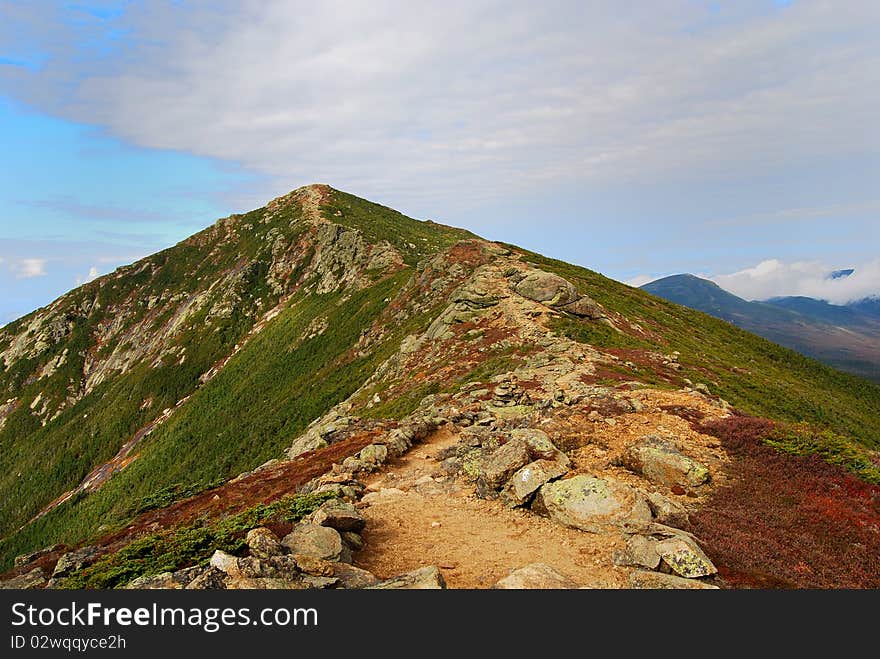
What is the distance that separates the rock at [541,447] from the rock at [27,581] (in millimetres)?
21790

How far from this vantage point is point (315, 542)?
13523 mm

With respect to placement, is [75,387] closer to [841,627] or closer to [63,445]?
[63,445]

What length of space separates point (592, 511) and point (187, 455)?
84.1 meters

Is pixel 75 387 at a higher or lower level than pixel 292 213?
lower

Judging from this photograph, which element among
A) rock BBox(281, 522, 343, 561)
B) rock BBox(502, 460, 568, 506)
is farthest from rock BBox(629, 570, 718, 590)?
rock BBox(281, 522, 343, 561)

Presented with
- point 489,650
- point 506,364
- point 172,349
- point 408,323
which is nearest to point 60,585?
point 489,650

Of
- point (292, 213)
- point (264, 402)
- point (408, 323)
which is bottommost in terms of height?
point (264, 402)

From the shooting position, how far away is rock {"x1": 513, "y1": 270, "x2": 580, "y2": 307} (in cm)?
5134

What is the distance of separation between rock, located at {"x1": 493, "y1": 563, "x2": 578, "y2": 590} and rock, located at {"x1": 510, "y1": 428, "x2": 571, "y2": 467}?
25.0ft

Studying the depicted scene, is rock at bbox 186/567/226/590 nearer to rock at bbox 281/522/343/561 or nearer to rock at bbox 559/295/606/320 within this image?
rock at bbox 281/522/343/561

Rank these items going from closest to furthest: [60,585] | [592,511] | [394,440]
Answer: [592,511]
[60,585]
[394,440]

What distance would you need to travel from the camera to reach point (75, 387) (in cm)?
12631

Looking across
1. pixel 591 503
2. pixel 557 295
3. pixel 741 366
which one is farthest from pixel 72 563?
pixel 741 366

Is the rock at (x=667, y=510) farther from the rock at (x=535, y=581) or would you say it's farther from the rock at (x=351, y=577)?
the rock at (x=351, y=577)
